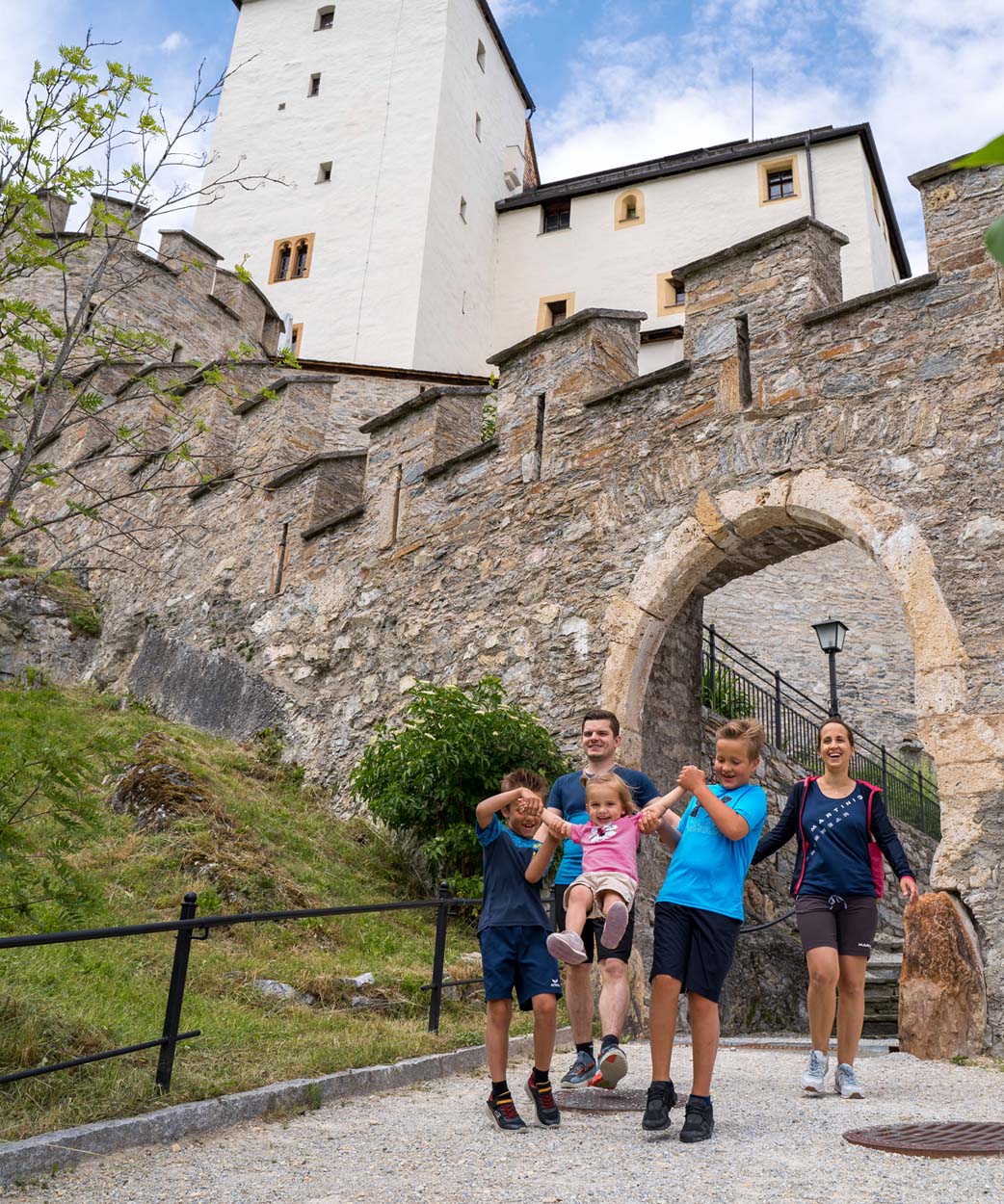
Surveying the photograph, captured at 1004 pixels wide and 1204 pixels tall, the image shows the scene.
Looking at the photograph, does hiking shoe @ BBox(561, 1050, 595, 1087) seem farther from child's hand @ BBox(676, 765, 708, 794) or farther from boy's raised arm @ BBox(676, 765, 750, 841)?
child's hand @ BBox(676, 765, 708, 794)

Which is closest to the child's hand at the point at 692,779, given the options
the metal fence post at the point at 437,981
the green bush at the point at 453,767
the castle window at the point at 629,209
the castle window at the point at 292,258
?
the metal fence post at the point at 437,981

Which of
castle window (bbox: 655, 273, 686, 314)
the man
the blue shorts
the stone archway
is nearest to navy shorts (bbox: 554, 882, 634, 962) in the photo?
the man

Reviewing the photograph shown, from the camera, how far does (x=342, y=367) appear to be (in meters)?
21.0

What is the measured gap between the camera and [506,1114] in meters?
3.54

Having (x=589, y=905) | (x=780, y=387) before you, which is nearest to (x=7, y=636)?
(x=780, y=387)

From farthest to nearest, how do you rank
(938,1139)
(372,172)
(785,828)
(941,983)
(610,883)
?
(372,172) < (941,983) < (785,828) < (610,883) < (938,1139)

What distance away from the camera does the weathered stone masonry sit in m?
5.72

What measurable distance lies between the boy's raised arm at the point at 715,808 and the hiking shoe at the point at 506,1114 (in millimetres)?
1122

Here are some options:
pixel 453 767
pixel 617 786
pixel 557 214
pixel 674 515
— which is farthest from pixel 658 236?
pixel 617 786

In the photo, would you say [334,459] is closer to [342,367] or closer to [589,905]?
[589,905]

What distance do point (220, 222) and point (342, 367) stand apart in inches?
371

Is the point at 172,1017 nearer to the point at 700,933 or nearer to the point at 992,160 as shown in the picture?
the point at 700,933

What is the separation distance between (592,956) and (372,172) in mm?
25494

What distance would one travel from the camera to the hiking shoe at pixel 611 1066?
372 centimetres
